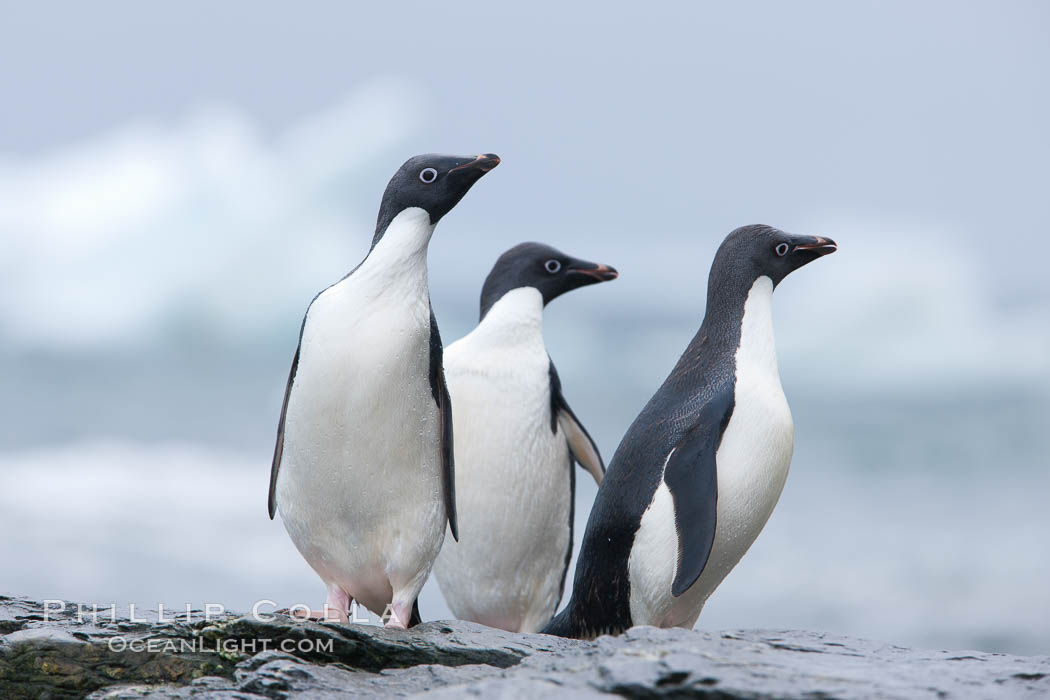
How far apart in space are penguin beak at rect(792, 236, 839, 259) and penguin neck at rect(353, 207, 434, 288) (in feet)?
4.45

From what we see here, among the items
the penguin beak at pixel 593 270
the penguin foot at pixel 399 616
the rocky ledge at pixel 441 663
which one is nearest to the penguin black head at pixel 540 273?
the penguin beak at pixel 593 270

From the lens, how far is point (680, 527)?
328 centimetres

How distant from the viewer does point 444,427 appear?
3264 millimetres

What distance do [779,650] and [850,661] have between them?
14cm

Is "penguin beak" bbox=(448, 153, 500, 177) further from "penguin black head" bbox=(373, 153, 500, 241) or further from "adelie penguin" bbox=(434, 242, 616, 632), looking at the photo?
"adelie penguin" bbox=(434, 242, 616, 632)

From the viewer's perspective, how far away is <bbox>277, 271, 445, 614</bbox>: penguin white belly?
3.12 metres

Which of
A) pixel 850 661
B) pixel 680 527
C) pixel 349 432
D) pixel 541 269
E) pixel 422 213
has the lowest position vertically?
pixel 850 661

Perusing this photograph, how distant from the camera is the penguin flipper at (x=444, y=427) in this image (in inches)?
127

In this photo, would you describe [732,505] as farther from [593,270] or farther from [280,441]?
[593,270]

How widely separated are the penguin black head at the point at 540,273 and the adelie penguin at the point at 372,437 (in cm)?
141

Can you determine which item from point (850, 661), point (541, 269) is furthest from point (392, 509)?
point (541, 269)

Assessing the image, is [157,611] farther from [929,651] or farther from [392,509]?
[929,651]

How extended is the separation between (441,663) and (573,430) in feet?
6.97

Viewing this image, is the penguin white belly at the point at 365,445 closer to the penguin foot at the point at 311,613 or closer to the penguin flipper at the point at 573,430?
the penguin foot at the point at 311,613
